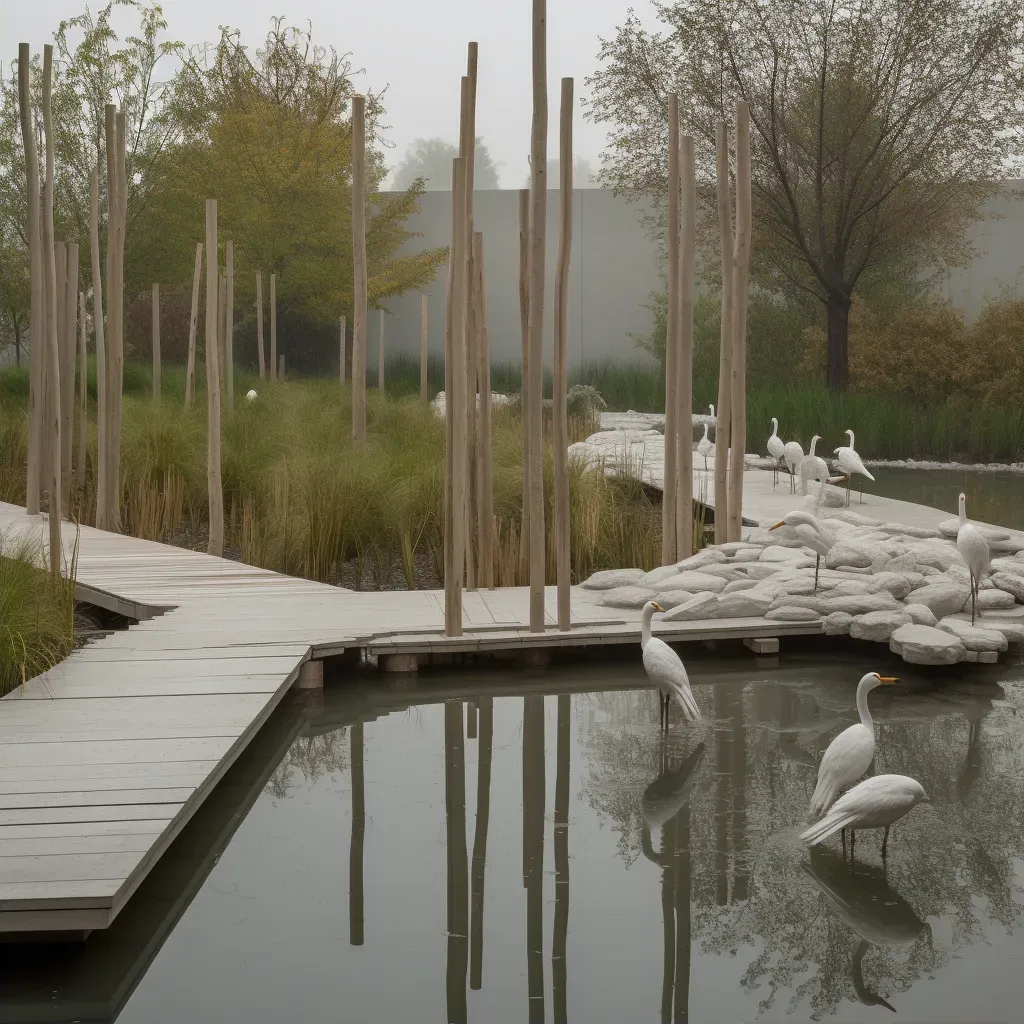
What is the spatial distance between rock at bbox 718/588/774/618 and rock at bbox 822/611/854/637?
282 mm

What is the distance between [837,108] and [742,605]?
11.1 m

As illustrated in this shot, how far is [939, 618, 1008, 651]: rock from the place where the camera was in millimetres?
5031

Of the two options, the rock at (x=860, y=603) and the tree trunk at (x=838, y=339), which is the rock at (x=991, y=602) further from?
the tree trunk at (x=838, y=339)

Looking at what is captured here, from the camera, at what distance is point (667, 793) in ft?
12.4

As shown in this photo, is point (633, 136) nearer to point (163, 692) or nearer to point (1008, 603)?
point (1008, 603)

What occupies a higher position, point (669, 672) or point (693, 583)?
point (693, 583)

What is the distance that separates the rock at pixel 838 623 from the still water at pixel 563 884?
2.35ft

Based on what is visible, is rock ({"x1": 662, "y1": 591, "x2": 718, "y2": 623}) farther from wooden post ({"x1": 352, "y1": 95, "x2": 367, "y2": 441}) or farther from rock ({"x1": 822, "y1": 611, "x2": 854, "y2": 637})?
wooden post ({"x1": 352, "y1": 95, "x2": 367, "y2": 441})

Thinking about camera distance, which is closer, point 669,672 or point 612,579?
point 669,672

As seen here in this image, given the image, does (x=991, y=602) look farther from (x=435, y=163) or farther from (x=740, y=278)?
(x=435, y=163)

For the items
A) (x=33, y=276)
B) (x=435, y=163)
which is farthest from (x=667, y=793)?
(x=435, y=163)

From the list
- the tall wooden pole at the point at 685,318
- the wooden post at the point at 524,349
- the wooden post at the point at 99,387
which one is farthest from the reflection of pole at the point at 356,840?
the wooden post at the point at 99,387

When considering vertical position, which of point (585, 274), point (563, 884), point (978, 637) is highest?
point (585, 274)

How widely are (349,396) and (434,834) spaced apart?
7.66 meters
